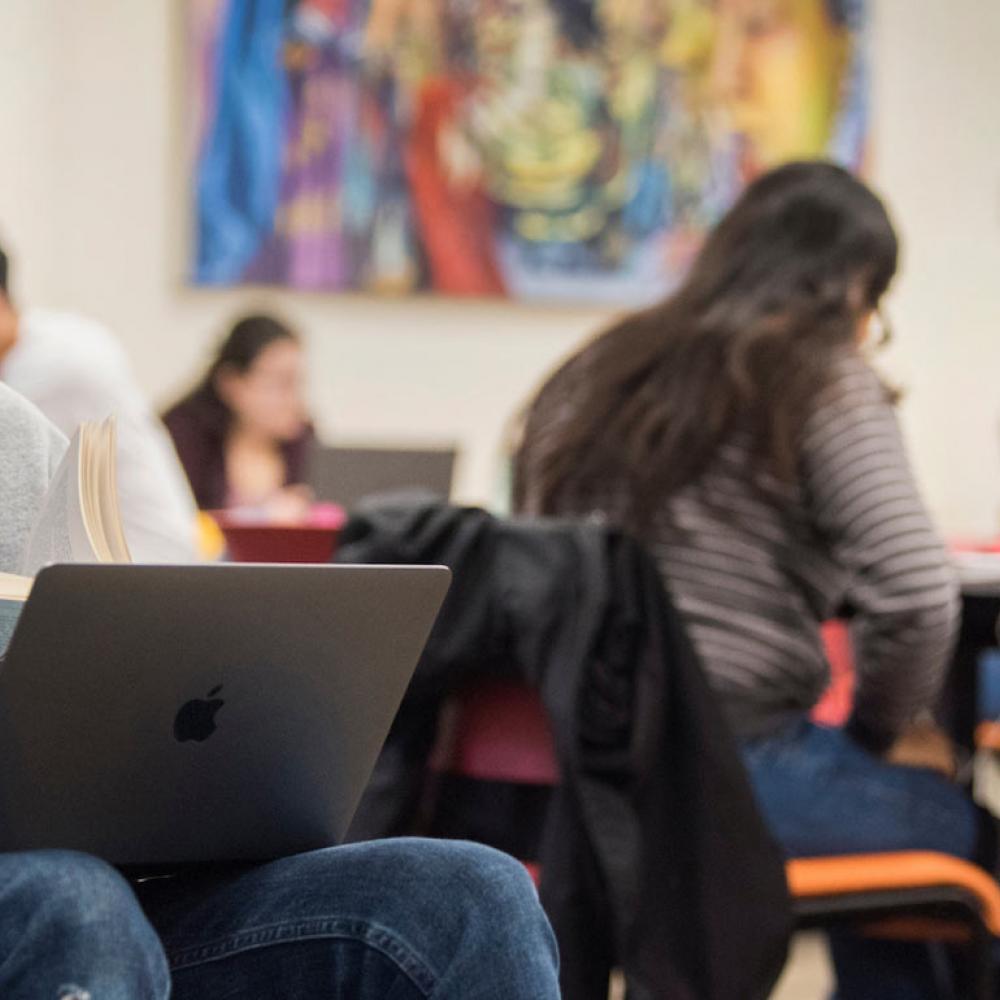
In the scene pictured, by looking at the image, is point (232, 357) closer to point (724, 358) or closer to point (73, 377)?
point (73, 377)

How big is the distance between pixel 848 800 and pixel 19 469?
0.97 meters

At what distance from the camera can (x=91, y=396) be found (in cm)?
255

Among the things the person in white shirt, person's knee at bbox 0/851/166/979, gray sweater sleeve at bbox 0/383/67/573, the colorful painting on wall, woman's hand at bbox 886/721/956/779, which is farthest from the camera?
the colorful painting on wall

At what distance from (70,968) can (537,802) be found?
0.80 meters

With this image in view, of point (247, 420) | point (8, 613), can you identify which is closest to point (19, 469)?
point (8, 613)

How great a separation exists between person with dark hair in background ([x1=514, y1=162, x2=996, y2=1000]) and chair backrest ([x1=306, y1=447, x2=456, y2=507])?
1345 millimetres

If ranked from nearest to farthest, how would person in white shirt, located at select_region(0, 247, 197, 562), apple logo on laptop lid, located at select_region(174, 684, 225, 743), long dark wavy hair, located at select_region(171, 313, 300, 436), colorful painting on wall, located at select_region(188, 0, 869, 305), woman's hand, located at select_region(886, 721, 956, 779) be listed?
apple logo on laptop lid, located at select_region(174, 684, 225, 743) → woman's hand, located at select_region(886, 721, 956, 779) → person in white shirt, located at select_region(0, 247, 197, 562) → long dark wavy hair, located at select_region(171, 313, 300, 436) → colorful painting on wall, located at select_region(188, 0, 869, 305)

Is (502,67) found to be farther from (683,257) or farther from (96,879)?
(96,879)

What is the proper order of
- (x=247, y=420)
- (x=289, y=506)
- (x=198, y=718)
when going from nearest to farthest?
(x=198, y=718) < (x=289, y=506) < (x=247, y=420)

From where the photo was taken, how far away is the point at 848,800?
1.73m

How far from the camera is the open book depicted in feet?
3.46

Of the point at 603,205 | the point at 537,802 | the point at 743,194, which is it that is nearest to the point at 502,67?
the point at 603,205

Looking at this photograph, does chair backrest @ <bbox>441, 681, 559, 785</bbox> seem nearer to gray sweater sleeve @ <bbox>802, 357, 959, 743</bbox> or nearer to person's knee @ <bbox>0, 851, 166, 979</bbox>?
gray sweater sleeve @ <bbox>802, 357, 959, 743</bbox>

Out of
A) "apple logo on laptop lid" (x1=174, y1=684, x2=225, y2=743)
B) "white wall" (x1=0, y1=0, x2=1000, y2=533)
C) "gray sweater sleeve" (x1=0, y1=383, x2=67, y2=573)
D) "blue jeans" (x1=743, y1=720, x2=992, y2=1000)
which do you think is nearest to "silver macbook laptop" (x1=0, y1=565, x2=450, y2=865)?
"apple logo on laptop lid" (x1=174, y1=684, x2=225, y2=743)
